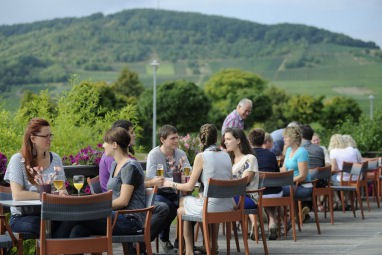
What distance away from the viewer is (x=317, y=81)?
149 m

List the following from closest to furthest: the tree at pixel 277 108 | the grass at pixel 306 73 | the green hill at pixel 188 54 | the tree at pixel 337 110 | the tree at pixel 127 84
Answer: the tree at pixel 277 108
the tree at pixel 337 110
the tree at pixel 127 84
the grass at pixel 306 73
the green hill at pixel 188 54

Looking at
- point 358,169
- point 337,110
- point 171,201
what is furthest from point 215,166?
point 337,110

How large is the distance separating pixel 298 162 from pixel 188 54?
173m

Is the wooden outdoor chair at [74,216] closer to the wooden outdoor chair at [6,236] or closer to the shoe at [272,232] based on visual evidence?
the wooden outdoor chair at [6,236]

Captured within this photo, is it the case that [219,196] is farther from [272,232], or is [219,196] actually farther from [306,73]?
[306,73]

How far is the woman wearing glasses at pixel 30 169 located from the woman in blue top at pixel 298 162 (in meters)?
4.60

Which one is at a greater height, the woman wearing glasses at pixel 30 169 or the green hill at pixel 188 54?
the green hill at pixel 188 54

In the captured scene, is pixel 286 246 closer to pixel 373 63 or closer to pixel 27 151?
pixel 27 151

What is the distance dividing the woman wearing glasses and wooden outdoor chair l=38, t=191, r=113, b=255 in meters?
0.63

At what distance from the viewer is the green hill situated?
145 metres

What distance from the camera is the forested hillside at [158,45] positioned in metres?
165

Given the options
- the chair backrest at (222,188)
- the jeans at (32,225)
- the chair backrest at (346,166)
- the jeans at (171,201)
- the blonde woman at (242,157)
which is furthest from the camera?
the chair backrest at (346,166)

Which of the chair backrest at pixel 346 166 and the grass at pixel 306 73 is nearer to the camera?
the chair backrest at pixel 346 166

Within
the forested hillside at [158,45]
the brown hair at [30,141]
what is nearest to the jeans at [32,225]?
the brown hair at [30,141]
